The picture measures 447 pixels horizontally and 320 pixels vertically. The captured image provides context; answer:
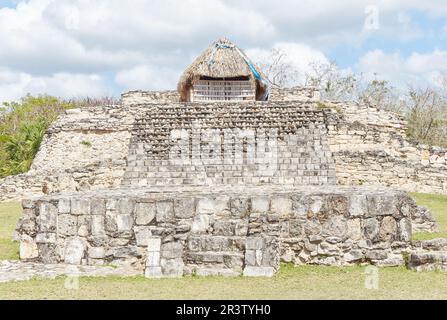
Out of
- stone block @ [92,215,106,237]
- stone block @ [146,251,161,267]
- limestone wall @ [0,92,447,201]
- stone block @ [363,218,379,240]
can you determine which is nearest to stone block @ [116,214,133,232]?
stone block @ [92,215,106,237]

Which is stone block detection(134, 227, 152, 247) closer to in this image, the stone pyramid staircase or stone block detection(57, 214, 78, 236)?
stone block detection(57, 214, 78, 236)

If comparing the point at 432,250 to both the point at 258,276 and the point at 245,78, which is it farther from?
the point at 245,78

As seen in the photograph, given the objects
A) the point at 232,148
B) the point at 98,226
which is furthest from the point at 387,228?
the point at 232,148

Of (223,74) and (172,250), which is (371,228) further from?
(223,74)

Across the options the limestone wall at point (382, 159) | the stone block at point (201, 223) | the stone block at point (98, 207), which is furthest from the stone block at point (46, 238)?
the limestone wall at point (382, 159)

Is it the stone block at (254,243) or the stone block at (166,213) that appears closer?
the stone block at (254,243)

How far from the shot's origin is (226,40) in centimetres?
2388

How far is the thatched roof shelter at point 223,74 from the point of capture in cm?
2303

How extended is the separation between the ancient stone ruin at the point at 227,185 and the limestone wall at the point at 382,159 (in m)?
0.03

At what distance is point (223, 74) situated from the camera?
75.3ft

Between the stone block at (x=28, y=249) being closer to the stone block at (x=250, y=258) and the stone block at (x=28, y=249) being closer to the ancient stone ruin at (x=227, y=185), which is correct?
the ancient stone ruin at (x=227, y=185)

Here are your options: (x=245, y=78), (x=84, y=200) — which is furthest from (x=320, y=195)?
(x=245, y=78)

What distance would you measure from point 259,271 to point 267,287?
46 centimetres
